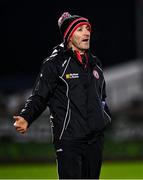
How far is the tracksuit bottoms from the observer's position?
5895 millimetres

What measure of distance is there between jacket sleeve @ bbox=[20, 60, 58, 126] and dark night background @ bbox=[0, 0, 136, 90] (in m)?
12.6

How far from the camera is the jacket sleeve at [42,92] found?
591 centimetres

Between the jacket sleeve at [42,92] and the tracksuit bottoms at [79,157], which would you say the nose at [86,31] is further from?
the tracksuit bottoms at [79,157]

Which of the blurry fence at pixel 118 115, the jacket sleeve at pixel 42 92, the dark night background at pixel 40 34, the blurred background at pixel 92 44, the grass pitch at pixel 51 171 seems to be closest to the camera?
the jacket sleeve at pixel 42 92

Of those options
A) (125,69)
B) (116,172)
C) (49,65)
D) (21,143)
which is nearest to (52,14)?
(125,69)

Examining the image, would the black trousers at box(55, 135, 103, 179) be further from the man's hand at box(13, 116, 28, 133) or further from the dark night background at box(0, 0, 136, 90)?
the dark night background at box(0, 0, 136, 90)

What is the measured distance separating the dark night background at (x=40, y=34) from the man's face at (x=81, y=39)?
1247 centimetres

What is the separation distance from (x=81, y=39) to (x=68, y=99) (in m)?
0.51

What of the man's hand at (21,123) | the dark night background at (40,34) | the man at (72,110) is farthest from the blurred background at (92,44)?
the man's hand at (21,123)

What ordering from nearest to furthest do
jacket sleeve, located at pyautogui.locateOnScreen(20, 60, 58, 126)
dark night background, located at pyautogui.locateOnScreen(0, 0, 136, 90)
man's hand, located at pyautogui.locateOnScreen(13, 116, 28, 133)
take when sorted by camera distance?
man's hand, located at pyautogui.locateOnScreen(13, 116, 28, 133) → jacket sleeve, located at pyautogui.locateOnScreen(20, 60, 58, 126) → dark night background, located at pyautogui.locateOnScreen(0, 0, 136, 90)

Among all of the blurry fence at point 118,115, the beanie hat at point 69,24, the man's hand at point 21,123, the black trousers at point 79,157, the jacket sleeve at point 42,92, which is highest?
the beanie hat at point 69,24

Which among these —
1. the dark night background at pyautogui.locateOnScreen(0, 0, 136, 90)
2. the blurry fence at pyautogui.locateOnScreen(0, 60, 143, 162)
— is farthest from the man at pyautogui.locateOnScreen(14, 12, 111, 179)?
the dark night background at pyautogui.locateOnScreen(0, 0, 136, 90)

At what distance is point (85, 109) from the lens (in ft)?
19.4

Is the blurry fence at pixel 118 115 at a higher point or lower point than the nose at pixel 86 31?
lower
